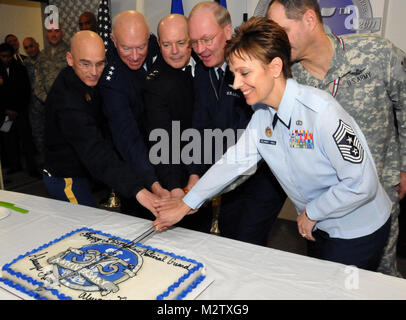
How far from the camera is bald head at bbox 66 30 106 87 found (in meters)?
1.89

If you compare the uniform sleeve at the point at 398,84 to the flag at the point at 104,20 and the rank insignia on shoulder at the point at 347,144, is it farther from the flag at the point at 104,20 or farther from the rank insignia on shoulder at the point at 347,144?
the flag at the point at 104,20

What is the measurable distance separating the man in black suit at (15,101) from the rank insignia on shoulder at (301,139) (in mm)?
4479

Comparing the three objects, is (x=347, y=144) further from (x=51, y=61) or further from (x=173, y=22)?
(x=51, y=61)

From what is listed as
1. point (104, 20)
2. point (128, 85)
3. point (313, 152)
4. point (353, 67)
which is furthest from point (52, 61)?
point (313, 152)

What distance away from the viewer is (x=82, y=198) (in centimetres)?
212

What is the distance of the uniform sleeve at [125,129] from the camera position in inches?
81.0

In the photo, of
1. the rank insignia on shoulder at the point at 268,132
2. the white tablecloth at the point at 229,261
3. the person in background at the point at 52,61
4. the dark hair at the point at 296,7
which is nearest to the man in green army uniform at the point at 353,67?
the dark hair at the point at 296,7

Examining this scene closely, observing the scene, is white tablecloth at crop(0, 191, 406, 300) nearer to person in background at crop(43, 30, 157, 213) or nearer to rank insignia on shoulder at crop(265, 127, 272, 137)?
person in background at crop(43, 30, 157, 213)

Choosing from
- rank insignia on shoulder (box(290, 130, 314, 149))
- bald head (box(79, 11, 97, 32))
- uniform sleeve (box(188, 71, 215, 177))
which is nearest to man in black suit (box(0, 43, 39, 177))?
bald head (box(79, 11, 97, 32))

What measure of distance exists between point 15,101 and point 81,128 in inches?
141

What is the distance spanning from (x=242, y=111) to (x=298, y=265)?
978 mm

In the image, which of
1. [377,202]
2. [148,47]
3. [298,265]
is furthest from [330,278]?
[148,47]
